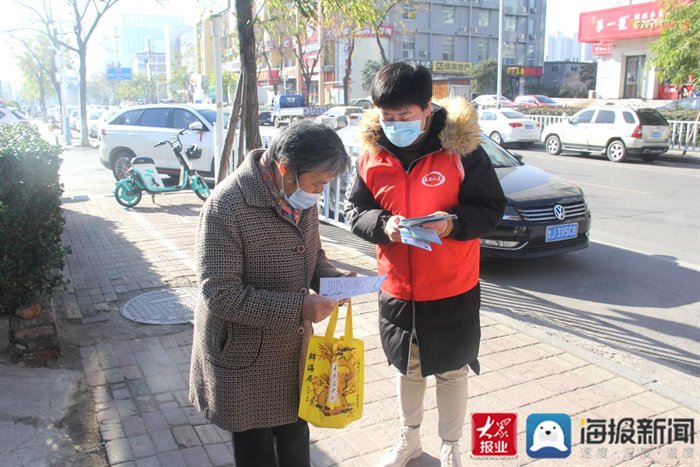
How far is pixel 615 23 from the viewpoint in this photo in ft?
121

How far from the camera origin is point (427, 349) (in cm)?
278

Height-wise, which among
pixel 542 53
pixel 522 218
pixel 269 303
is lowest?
pixel 522 218

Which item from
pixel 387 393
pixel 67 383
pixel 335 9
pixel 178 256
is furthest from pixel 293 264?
pixel 178 256

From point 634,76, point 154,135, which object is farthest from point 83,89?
point 634,76

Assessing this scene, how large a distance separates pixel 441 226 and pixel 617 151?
55.4ft

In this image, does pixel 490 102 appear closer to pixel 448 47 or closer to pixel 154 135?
pixel 448 47

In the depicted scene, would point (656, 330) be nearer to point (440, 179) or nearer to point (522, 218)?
point (522, 218)

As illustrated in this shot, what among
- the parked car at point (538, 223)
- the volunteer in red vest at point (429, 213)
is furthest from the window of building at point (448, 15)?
the volunteer in red vest at point (429, 213)

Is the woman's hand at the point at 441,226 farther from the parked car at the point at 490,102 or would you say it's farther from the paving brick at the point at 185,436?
the parked car at the point at 490,102

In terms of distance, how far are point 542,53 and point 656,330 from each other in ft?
226

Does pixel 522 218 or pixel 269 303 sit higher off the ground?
pixel 269 303

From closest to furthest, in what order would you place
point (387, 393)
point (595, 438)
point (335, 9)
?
point (595, 438) → point (387, 393) → point (335, 9)

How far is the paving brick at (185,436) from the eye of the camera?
327cm

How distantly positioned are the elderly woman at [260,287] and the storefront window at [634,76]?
41316mm
